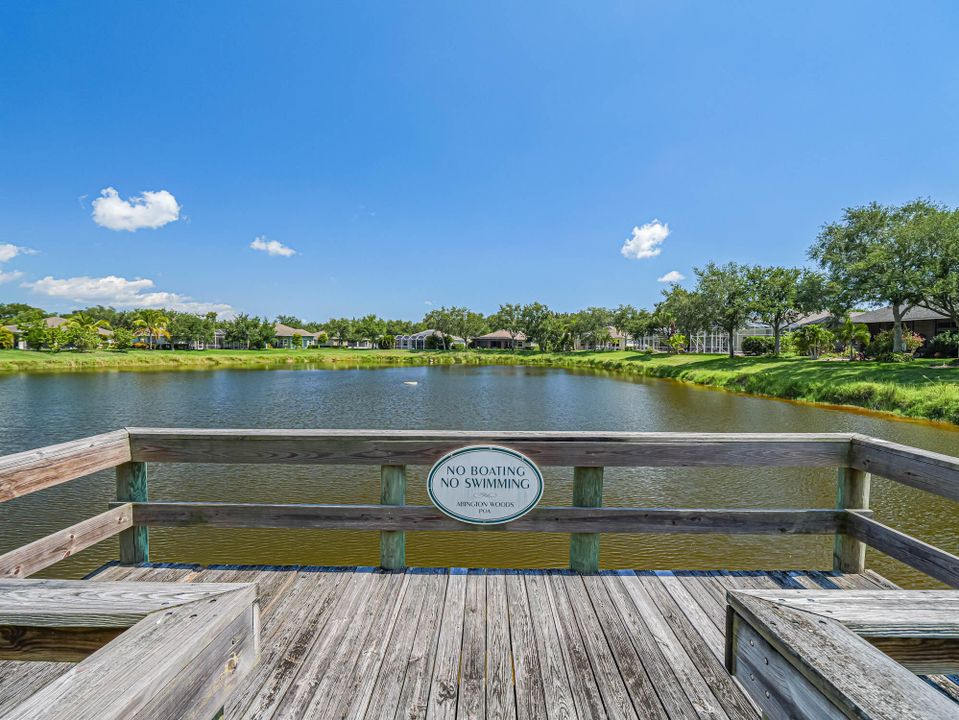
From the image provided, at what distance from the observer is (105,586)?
1261mm

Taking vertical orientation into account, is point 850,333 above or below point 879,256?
below

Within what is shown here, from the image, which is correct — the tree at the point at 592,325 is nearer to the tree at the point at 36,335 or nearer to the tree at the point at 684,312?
the tree at the point at 684,312

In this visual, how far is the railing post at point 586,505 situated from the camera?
3.33m

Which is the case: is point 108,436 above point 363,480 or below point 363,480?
above

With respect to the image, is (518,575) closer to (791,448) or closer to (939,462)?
(791,448)

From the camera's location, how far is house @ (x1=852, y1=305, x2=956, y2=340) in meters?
37.3

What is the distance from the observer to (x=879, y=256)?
87.4 feet

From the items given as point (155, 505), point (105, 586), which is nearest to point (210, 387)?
point (155, 505)

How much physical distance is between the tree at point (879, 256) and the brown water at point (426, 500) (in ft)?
36.5

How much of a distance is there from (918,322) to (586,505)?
5063cm

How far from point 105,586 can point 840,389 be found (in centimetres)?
2693

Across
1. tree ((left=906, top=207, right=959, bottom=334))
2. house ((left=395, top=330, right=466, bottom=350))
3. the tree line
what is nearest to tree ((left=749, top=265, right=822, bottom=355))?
the tree line

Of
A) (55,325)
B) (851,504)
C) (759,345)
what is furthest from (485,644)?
(55,325)

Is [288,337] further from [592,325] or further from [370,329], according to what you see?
[592,325]
